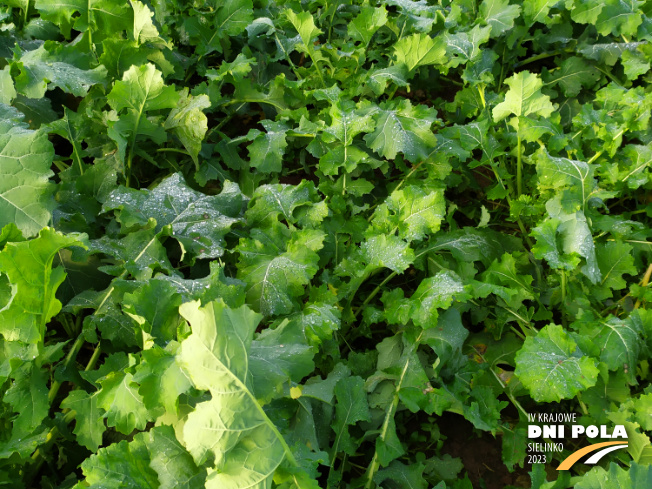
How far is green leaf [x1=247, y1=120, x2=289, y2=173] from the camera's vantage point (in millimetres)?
2707

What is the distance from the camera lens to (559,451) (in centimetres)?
215

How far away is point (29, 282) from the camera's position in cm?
175

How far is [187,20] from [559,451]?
9.11ft

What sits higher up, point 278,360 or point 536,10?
point 536,10

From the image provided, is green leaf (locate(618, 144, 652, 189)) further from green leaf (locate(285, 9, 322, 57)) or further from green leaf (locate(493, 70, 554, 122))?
green leaf (locate(285, 9, 322, 57))

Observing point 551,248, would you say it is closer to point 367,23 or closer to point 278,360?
point 278,360

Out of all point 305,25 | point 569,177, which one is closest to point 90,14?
point 305,25

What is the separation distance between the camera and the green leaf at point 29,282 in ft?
5.57

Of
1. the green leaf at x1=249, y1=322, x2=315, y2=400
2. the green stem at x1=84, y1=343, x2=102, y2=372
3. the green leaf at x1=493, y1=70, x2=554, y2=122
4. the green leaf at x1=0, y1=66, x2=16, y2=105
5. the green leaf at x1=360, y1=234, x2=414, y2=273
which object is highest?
the green leaf at x1=0, y1=66, x2=16, y2=105

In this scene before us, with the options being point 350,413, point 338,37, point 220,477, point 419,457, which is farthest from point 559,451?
point 338,37

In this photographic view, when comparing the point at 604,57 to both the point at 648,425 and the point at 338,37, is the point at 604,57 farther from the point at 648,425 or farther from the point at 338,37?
the point at 648,425

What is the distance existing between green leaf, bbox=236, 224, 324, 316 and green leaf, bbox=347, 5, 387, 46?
140cm

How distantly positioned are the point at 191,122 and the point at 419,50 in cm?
121

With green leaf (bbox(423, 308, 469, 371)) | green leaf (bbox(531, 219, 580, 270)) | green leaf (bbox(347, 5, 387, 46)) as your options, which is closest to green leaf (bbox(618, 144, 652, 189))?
green leaf (bbox(531, 219, 580, 270))
